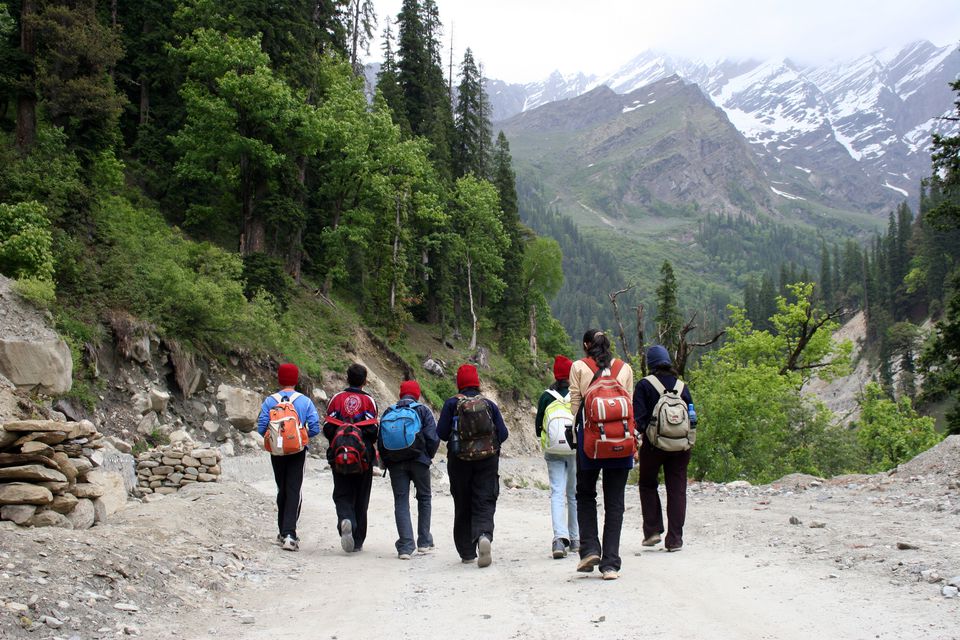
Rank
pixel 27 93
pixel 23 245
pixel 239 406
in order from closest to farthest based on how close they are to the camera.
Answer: pixel 23 245
pixel 239 406
pixel 27 93

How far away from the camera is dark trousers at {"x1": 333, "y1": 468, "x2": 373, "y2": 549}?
906 centimetres

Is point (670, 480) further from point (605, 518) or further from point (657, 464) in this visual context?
point (605, 518)

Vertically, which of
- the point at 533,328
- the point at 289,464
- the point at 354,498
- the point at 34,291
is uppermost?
the point at 533,328

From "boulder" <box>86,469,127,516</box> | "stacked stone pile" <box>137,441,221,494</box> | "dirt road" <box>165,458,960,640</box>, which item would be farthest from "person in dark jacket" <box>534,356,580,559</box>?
"stacked stone pile" <box>137,441,221,494</box>

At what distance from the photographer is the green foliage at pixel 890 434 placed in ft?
94.4

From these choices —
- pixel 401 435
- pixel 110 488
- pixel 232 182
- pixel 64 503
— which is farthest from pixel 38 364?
pixel 232 182

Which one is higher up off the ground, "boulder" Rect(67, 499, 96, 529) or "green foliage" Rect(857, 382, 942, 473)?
"boulder" Rect(67, 499, 96, 529)

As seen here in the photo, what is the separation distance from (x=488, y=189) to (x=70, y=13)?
27913 millimetres

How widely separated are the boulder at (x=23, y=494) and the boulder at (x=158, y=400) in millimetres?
10407

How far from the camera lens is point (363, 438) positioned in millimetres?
8977

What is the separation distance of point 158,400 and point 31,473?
1058cm

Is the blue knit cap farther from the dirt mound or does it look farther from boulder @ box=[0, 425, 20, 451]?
the dirt mound

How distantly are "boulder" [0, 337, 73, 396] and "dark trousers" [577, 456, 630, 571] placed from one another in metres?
11.3

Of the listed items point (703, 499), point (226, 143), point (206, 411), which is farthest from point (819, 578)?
point (226, 143)
